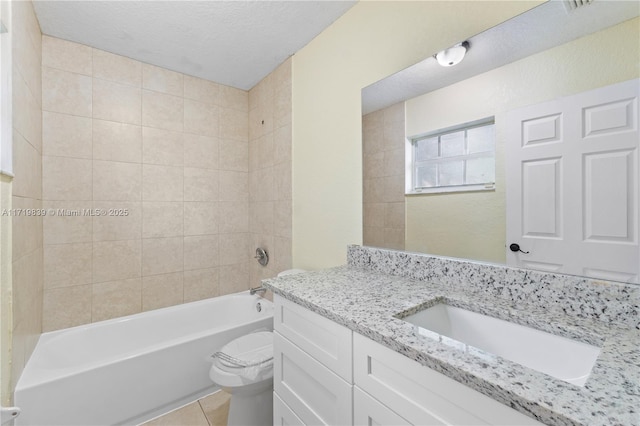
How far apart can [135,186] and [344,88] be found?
1758mm

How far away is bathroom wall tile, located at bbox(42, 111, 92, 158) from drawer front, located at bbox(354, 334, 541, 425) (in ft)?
7.46

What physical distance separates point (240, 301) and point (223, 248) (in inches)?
20.4

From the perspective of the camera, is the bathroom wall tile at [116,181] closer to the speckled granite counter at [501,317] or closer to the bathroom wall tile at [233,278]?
the bathroom wall tile at [233,278]

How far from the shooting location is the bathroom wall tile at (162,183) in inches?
86.2

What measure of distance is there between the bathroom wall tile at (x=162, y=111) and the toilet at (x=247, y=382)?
6.01 ft

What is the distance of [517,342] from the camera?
31.5 inches

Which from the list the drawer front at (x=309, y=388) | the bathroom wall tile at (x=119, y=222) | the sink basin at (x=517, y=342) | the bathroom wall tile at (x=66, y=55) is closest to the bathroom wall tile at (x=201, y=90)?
the bathroom wall tile at (x=66, y=55)

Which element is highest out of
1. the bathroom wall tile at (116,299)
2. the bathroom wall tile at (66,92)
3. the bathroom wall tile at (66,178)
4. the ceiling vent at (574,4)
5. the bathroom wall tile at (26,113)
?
the bathroom wall tile at (66,92)

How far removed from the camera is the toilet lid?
1.44 metres

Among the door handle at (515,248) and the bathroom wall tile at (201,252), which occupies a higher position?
the door handle at (515,248)

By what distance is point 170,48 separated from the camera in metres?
1.97

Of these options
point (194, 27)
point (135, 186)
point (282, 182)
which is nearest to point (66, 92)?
point (135, 186)

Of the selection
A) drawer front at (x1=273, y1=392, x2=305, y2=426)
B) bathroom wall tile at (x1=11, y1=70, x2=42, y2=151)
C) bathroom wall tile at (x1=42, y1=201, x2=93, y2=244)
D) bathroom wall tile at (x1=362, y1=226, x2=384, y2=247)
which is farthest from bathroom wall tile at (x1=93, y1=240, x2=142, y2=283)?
bathroom wall tile at (x1=362, y1=226, x2=384, y2=247)

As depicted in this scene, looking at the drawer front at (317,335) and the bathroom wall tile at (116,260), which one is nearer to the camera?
the drawer front at (317,335)
